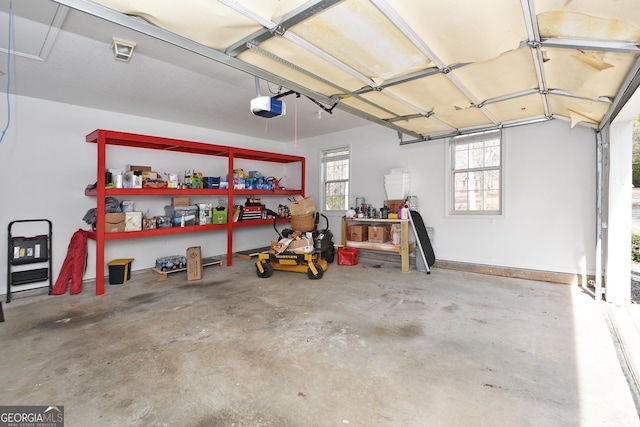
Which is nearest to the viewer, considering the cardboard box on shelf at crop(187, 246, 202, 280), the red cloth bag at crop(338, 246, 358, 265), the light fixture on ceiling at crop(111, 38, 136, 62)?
the light fixture on ceiling at crop(111, 38, 136, 62)

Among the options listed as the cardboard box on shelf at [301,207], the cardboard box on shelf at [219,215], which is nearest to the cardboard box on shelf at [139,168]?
the cardboard box on shelf at [219,215]

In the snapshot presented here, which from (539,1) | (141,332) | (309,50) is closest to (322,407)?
(141,332)

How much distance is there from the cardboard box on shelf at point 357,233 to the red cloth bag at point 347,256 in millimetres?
235

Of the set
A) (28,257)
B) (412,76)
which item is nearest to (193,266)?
(28,257)

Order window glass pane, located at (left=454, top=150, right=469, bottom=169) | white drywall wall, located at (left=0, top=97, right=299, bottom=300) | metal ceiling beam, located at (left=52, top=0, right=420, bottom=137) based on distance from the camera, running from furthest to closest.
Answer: window glass pane, located at (left=454, top=150, right=469, bottom=169) → white drywall wall, located at (left=0, top=97, right=299, bottom=300) → metal ceiling beam, located at (left=52, top=0, right=420, bottom=137)

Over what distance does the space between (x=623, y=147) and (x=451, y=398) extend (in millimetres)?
3601

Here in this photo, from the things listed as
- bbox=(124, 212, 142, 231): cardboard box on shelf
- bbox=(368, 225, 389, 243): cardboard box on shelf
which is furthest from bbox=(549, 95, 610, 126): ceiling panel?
bbox=(124, 212, 142, 231): cardboard box on shelf

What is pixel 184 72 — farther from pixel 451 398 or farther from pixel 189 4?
pixel 451 398

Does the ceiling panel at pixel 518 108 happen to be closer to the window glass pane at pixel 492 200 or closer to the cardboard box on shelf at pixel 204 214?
the window glass pane at pixel 492 200

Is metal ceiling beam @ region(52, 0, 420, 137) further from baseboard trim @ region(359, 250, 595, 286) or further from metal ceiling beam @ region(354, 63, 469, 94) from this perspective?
baseboard trim @ region(359, 250, 595, 286)

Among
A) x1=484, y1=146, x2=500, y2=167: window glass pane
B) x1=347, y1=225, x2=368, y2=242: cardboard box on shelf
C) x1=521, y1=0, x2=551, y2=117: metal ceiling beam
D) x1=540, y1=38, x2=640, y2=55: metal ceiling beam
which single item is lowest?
x1=347, y1=225, x2=368, y2=242: cardboard box on shelf

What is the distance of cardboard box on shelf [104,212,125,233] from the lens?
415 cm

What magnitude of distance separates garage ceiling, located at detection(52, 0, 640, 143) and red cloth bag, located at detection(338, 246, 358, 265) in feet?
10.5

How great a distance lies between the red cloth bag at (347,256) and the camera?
224 inches
